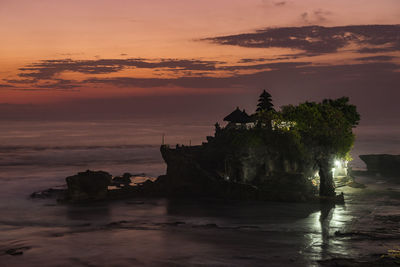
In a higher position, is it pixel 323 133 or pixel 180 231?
pixel 323 133

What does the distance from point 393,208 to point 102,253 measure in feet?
116

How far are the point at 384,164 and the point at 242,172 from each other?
35.0 m

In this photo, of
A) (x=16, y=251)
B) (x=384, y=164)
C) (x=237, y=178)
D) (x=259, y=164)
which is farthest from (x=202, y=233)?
(x=384, y=164)

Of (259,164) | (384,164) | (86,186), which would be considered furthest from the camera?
(384,164)

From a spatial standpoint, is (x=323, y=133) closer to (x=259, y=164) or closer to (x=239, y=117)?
(x=259, y=164)

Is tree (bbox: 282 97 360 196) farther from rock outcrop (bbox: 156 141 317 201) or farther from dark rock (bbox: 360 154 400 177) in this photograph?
dark rock (bbox: 360 154 400 177)

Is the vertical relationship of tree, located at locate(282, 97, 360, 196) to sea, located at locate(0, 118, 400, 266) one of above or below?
above

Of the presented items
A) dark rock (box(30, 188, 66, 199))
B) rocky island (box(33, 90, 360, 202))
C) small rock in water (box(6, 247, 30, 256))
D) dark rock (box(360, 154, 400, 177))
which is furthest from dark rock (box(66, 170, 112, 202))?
dark rock (box(360, 154, 400, 177))

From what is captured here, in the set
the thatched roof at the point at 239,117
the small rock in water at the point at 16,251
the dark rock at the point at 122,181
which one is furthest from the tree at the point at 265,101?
the small rock in water at the point at 16,251

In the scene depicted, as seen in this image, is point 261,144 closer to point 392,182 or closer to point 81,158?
point 392,182

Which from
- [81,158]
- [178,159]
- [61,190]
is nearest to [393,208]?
[178,159]

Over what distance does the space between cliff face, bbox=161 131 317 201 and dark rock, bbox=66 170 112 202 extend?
10.2 metres

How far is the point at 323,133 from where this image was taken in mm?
74875

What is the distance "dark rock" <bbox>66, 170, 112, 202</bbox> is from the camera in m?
71.8
